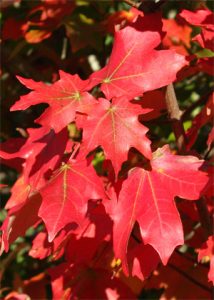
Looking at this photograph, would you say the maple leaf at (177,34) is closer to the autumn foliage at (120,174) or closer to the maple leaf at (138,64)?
the autumn foliage at (120,174)

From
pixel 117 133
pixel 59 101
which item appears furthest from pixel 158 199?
pixel 59 101

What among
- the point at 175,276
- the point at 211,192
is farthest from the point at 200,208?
the point at 175,276

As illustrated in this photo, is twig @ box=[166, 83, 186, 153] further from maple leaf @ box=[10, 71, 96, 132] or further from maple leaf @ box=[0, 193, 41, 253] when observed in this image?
maple leaf @ box=[0, 193, 41, 253]

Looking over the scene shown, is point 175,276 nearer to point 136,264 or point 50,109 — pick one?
point 136,264

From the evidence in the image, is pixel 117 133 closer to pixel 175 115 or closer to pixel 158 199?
pixel 158 199

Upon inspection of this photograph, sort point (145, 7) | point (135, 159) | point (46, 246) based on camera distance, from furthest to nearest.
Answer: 1. point (135, 159)
2. point (46, 246)
3. point (145, 7)

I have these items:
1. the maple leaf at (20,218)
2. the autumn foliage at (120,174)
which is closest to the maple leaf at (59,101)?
the autumn foliage at (120,174)
